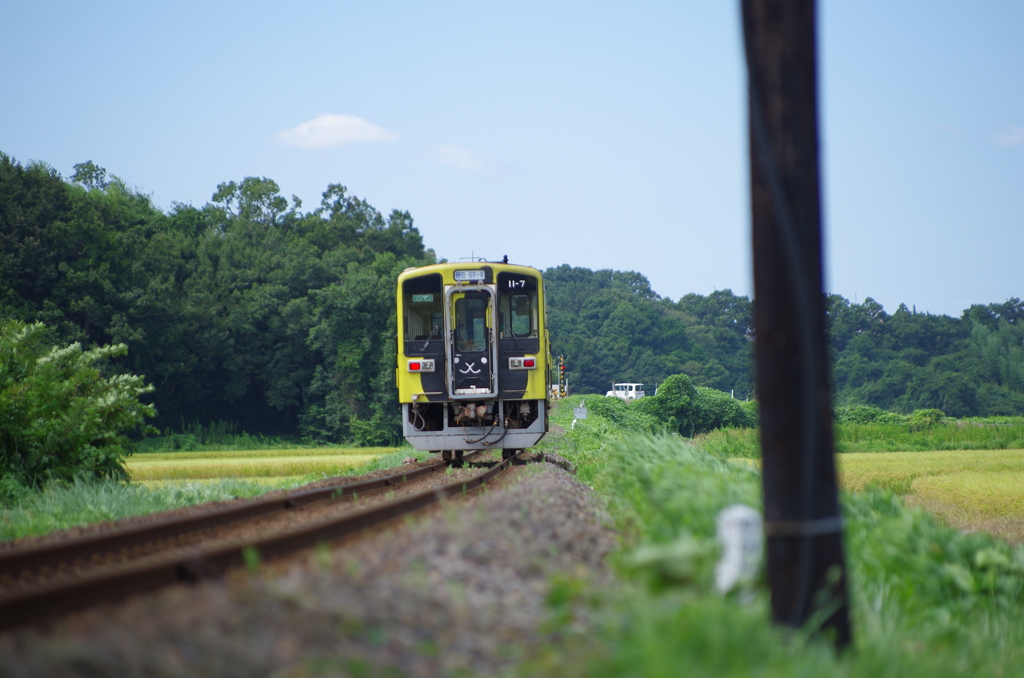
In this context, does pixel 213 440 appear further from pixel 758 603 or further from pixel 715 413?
pixel 758 603

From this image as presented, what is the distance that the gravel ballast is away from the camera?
9.00 ft

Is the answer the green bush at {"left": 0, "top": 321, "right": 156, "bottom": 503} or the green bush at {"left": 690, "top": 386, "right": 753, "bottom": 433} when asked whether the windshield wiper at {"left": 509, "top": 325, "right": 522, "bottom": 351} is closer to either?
the green bush at {"left": 0, "top": 321, "right": 156, "bottom": 503}

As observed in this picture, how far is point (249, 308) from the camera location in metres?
53.6

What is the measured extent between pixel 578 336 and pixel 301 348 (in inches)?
2386

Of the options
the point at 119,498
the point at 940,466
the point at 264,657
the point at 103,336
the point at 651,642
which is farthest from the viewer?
the point at 103,336

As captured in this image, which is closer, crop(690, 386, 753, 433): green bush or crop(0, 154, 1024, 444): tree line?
crop(0, 154, 1024, 444): tree line

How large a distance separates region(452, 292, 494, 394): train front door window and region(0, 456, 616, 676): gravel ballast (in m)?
9.32

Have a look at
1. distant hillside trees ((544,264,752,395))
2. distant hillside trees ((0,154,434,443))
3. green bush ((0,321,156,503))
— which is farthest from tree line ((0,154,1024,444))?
distant hillside trees ((544,264,752,395))

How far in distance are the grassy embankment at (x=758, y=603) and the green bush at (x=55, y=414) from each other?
821cm

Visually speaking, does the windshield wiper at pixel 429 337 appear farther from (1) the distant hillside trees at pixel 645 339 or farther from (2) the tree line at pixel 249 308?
(1) the distant hillside trees at pixel 645 339

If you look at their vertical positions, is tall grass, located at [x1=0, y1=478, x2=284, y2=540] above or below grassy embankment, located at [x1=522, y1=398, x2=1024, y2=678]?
below

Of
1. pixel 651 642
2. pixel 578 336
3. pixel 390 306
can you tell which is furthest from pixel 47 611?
pixel 578 336

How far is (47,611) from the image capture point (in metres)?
3.97

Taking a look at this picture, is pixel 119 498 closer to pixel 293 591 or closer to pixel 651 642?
pixel 293 591
